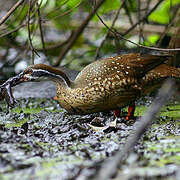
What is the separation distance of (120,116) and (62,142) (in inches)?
53.0

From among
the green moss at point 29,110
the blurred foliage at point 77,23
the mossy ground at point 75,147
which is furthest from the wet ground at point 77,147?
the blurred foliage at point 77,23

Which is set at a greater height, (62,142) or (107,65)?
(107,65)

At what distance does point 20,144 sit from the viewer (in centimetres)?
319

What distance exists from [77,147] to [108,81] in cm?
105

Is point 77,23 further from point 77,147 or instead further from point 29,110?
point 77,147

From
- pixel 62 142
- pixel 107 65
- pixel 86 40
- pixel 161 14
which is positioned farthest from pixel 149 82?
pixel 86 40

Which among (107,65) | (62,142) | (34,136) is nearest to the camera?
(62,142)

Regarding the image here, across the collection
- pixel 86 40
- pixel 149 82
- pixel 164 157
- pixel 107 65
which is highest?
pixel 86 40

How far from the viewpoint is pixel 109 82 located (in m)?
3.95

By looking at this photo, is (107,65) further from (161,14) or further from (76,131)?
(161,14)

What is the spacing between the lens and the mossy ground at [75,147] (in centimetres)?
246

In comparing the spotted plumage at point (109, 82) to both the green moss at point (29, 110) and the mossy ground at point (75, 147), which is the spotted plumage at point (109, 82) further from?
the green moss at point (29, 110)

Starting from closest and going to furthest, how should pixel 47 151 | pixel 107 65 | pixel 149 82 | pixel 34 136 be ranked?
pixel 47 151
pixel 34 136
pixel 107 65
pixel 149 82

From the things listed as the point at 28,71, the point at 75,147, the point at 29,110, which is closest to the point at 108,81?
the point at 28,71
